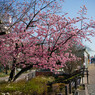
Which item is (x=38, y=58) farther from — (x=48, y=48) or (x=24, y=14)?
(x=24, y=14)

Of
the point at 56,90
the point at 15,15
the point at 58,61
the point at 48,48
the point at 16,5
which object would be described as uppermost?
the point at 16,5

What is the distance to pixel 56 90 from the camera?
8297 millimetres

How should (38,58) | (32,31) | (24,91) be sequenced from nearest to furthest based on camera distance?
(24,91)
(38,58)
(32,31)

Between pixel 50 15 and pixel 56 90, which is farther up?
pixel 50 15

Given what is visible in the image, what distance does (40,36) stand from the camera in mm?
8188

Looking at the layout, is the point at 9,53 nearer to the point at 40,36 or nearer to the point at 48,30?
the point at 40,36

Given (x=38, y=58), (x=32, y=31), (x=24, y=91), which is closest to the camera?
(x=24, y=91)

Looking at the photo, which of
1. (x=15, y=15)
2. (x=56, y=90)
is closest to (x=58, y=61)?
(x=56, y=90)

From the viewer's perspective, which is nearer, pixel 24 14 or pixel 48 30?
pixel 48 30

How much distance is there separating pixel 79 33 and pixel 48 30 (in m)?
1.76

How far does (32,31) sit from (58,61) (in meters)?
2.45

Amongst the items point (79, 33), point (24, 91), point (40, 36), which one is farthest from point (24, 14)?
point (24, 91)

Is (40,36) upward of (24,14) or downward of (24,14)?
downward

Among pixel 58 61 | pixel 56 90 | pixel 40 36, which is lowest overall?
pixel 56 90
